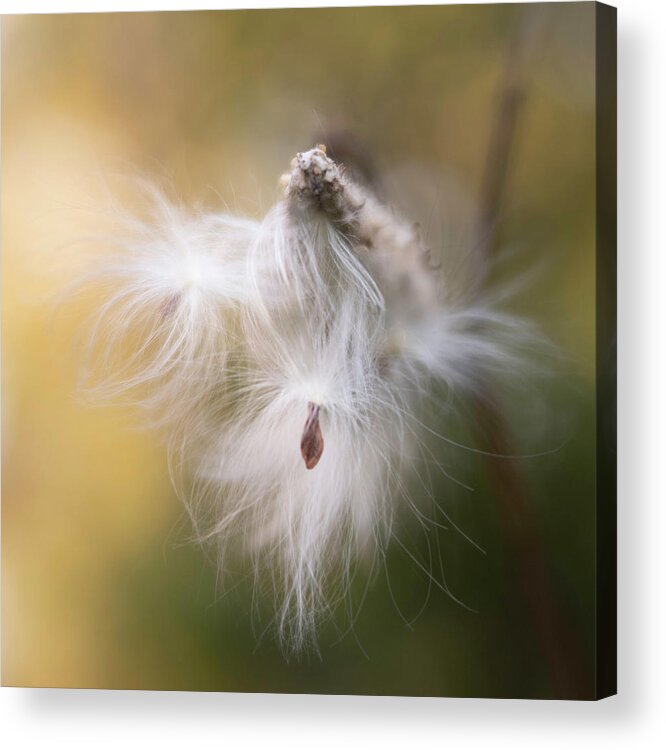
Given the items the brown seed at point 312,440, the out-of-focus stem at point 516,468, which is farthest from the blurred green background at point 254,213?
the brown seed at point 312,440

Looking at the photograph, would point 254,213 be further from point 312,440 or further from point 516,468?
point 516,468

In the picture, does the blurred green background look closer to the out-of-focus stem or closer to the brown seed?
the out-of-focus stem

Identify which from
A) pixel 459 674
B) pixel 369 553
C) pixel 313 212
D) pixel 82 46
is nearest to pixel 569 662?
pixel 459 674

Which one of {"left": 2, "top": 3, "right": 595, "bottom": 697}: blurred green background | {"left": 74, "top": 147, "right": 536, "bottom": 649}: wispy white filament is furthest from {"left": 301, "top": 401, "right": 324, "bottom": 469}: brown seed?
{"left": 2, "top": 3, "right": 595, "bottom": 697}: blurred green background

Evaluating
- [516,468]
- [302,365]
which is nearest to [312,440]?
[302,365]

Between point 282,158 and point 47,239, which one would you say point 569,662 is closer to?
point 282,158

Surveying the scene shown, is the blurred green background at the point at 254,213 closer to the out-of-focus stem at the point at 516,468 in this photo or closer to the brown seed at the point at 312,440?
the out-of-focus stem at the point at 516,468
